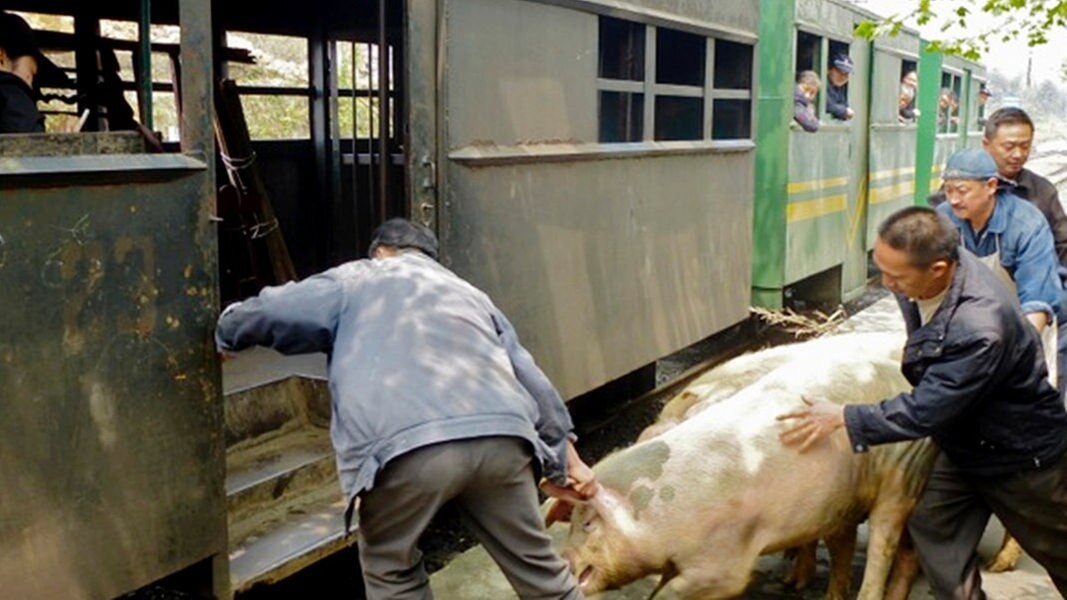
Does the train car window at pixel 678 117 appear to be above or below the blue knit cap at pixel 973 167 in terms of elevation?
above

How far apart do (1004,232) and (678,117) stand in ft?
10.8

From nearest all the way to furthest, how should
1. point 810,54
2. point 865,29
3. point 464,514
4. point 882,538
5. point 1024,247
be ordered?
point 464,514, point 882,538, point 1024,247, point 865,29, point 810,54

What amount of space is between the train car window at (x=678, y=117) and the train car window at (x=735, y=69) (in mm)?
590

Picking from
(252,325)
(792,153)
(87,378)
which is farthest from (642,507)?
(792,153)

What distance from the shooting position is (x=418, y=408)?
303 cm

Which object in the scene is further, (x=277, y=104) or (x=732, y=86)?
(x=277, y=104)

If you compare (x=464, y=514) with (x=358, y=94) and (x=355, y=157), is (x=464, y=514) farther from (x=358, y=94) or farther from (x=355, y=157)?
(x=358, y=94)

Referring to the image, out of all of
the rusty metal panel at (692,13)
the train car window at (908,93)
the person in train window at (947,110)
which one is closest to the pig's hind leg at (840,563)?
the rusty metal panel at (692,13)

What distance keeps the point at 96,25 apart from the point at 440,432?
408cm

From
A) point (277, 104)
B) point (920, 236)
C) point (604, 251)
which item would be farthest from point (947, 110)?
point (920, 236)

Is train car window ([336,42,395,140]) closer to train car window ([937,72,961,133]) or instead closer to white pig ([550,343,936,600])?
white pig ([550,343,936,600])

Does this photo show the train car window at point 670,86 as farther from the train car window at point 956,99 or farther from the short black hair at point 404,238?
the train car window at point 956,99

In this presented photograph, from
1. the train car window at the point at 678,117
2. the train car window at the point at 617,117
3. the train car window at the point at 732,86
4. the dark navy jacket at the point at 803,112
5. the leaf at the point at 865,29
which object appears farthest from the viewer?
the dark navy jacket at the point at 803,112

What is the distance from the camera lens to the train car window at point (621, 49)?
6.35 metres
